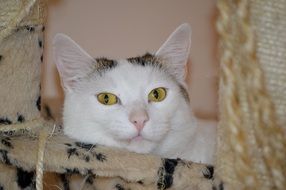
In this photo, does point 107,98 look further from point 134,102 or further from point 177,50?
point 177,50

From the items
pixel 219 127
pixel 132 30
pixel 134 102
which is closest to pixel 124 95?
pixel 134 102

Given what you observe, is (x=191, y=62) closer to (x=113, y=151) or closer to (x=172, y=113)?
(x=172, y=113)

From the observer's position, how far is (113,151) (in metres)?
1.10

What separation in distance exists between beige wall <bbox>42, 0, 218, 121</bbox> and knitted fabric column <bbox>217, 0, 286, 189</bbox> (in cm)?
108

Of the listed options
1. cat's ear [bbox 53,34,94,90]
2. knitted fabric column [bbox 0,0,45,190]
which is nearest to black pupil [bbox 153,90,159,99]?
cat's ear [bbox 53,34,94,90]

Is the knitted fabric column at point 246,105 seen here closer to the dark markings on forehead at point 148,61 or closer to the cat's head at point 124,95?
the cat's head at point 124,95

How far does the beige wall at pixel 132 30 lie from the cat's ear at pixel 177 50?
0.45m

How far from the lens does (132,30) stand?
1870 mm

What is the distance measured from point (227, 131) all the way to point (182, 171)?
0.74 ft

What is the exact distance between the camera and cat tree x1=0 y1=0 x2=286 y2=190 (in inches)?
32.0

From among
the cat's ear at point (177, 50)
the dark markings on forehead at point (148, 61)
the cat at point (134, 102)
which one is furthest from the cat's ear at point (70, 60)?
the cat's ear at point (177, 50)

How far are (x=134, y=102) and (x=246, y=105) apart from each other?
1.59 feet

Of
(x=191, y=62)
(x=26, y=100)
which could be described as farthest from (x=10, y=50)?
(x=191, y=62)

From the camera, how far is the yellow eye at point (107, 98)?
1.27m
